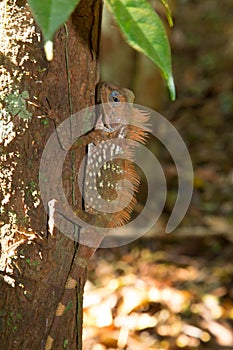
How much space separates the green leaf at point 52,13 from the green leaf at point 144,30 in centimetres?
13

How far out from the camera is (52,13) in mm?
902

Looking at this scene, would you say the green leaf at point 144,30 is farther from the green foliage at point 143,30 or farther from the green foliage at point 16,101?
the green foliage at point 16,101

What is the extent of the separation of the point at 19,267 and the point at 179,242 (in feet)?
9.23

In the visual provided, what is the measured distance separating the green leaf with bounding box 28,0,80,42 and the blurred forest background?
222 cm

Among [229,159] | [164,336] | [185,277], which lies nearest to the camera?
[164,336]

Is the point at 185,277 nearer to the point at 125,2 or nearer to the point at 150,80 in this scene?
the point at 150,80

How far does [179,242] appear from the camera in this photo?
4.44 meters

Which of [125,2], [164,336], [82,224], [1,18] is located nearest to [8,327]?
[82,224]

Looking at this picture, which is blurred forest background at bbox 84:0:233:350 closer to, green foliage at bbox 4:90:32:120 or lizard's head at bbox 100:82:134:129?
lizard's head at bbox 100:82:134:129

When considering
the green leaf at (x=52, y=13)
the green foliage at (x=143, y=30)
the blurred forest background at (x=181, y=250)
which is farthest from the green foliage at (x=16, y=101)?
the blurred forest background at (x=181, y=250)

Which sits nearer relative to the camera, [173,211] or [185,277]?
[185,277]

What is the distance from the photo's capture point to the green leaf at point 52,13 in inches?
35.4

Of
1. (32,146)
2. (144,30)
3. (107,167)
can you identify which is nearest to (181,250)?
(107,167)

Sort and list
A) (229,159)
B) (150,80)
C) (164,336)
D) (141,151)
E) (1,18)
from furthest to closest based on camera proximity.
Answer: (229,159), (150,80), (141,151), (164,336), (1,18)
